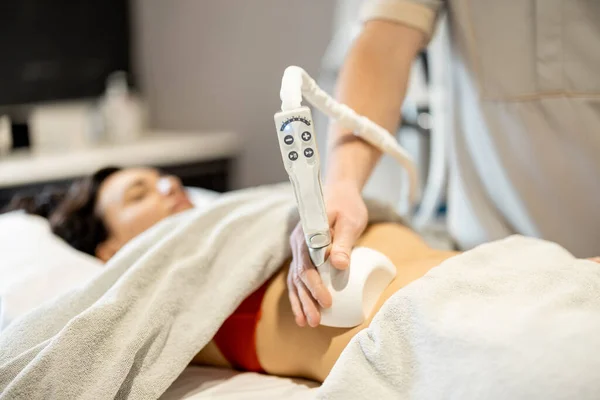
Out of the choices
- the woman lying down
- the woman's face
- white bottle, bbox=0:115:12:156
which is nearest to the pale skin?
the woman lying down

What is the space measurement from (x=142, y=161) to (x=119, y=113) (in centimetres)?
39

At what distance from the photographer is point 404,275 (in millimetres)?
884

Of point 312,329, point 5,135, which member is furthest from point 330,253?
point 5,135

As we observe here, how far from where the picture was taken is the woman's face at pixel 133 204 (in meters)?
1.41

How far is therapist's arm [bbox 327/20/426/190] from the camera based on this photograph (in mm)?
1016

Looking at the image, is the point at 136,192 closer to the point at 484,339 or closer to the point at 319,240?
the point at 319,240

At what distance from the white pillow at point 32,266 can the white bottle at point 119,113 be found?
1.26 meters

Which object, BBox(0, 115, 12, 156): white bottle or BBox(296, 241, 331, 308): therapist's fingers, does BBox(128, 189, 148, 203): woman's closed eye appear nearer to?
BBox(296, 241, 331, 308): therapist's fingers

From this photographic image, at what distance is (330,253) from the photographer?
80 cm

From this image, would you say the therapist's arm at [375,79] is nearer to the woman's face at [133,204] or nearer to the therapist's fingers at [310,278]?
the therapist's fingers at [310,278]

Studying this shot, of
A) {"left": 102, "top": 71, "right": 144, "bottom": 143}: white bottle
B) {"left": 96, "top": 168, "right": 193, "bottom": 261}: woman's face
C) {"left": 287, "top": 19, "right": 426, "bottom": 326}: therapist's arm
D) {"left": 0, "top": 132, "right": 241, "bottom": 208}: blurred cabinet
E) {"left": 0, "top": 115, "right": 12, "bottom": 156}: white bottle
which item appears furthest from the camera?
{"left": 102, "top": 71, "right": 144, "bottom": 143}: white bottle

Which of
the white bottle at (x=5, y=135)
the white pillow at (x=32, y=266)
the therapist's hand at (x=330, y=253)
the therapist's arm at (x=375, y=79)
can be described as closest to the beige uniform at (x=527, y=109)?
the therapist's arm at (x=375, y=79)

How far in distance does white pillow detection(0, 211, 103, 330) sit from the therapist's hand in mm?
469

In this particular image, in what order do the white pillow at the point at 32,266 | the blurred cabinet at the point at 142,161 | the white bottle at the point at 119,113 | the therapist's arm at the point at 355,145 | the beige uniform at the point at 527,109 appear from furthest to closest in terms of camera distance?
1. the white bottle at the point at 119,113
2. the blurred cabinet at the point at 142,161
3. the white pillow at the point at 32,266
4. the beige uniform at the point at 527,109
5. the therapist's arm at the point at 355,145
